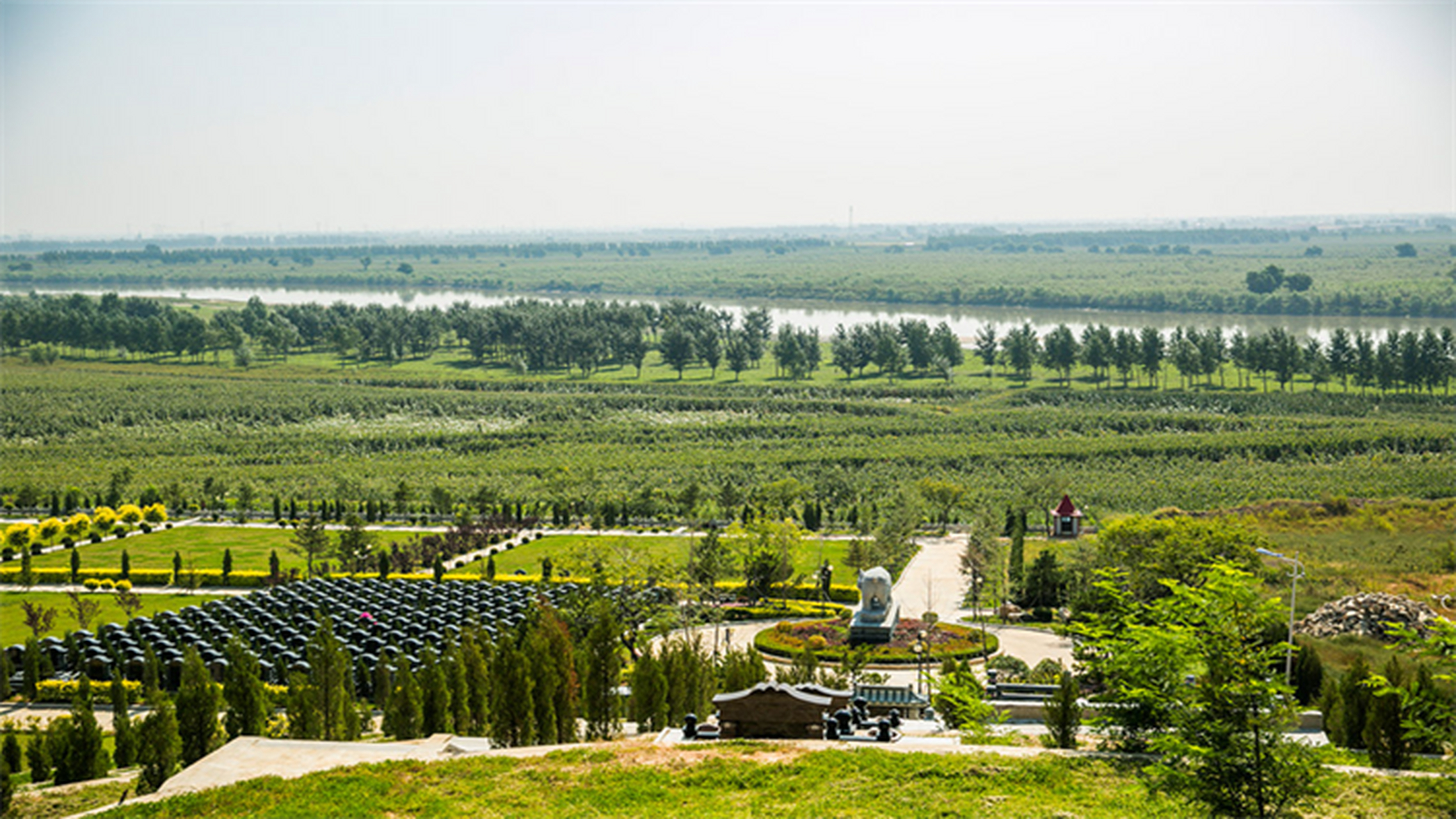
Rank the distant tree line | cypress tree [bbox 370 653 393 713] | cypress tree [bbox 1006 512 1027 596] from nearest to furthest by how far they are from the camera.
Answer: cypress tree [bbox 370 653 393 713], cypress tree [bbox 1006 512 1027 596], the distant tree line

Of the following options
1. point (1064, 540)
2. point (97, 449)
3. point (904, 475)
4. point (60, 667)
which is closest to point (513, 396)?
point (97, 449)

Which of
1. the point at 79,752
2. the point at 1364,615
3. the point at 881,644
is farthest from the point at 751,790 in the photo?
the point at 1364,615

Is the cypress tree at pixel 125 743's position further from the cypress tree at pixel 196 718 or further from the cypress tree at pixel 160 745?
the cypress tree at pixel 160 745

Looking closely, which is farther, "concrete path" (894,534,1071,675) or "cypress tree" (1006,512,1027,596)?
"cypress tree" (1006,512,1027,596)

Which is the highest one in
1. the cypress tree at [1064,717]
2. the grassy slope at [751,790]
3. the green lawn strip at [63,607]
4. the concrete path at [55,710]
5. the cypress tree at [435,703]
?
the grassy slope at [751,790]

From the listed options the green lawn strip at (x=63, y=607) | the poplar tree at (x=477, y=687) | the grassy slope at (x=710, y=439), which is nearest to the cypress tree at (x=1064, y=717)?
the poplar tree at (x=477, y=687)

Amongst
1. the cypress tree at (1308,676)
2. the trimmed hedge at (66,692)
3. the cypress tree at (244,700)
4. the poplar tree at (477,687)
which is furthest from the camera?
the trimmed hedge at (66,692)

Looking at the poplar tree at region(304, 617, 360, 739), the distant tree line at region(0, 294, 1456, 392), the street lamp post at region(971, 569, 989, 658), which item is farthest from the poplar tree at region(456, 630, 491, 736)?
the distant tree line at region(0, 294, 1456, 392)

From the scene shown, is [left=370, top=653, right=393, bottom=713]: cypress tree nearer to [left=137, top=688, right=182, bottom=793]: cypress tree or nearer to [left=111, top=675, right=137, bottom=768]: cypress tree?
[left=111, top=675, right=137, bottom=768]: cypress tree
